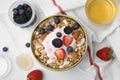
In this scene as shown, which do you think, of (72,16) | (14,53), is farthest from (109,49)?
(14,53)

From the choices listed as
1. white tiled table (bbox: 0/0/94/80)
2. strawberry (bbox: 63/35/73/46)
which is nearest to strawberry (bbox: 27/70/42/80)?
white tiled table (bbox: 0/0/94/80)

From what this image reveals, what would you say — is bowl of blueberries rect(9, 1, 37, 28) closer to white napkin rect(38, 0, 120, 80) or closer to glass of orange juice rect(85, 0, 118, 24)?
white napkin rect(38, 0, 120, 80)

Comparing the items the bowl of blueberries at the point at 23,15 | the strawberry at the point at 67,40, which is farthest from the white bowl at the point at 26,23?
the strawberry at the point at 67,40

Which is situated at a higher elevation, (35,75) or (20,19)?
(20,19)

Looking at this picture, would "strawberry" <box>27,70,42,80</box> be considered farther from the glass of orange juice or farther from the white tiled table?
the glass of orange juice

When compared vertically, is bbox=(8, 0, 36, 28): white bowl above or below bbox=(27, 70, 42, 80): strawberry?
above

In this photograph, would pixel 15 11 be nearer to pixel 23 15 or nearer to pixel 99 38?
pixel 23 15

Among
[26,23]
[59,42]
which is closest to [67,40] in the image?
[59,42]

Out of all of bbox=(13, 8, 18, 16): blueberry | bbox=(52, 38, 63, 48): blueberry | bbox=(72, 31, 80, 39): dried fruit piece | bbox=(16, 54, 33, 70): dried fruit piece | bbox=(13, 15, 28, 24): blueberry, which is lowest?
bbox=(16, 54, 33, 70): dried fruit piece
